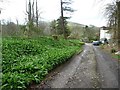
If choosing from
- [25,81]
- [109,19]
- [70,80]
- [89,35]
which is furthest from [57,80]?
[89,35]

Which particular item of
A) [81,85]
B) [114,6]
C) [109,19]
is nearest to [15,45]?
[81,85]

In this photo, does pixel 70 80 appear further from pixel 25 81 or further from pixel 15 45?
pixel 15 45

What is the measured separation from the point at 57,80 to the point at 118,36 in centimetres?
1811

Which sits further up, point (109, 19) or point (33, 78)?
point (109, 19)

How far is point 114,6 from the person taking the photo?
2334 centimetres

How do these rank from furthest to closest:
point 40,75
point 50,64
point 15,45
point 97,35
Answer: point 97,35 < point 15,45 < point 50,64 < point 40,75

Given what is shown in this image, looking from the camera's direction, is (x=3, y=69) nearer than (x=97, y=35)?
Yes

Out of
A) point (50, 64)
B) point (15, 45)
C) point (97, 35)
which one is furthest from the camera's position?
point (97, 35)

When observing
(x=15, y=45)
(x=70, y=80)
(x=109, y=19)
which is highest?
(x=109, y=19)

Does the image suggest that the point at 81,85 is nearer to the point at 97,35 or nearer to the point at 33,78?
the point at 33,78

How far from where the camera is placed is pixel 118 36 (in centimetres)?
2542

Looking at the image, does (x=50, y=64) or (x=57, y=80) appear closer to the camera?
(x=57, y=80)

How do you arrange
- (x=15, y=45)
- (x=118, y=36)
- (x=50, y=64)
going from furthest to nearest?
(x=118, y=36) < (x=15, y=45) < (x=50, y=64)

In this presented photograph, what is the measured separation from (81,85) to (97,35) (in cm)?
5916
